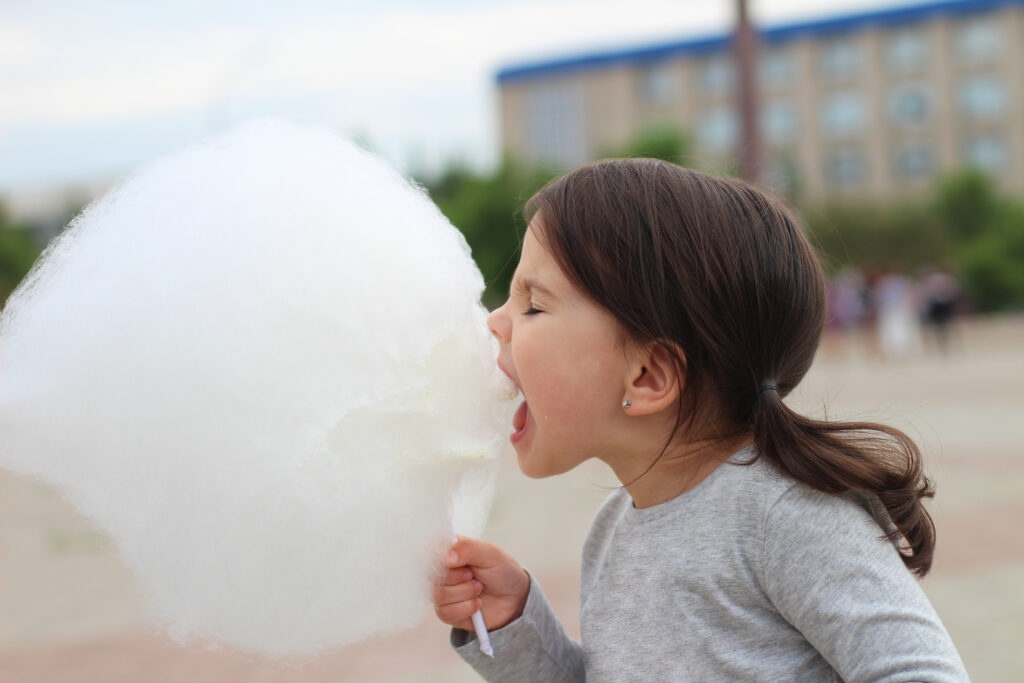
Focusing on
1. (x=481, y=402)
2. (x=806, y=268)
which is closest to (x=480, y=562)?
(x=481, y=402)

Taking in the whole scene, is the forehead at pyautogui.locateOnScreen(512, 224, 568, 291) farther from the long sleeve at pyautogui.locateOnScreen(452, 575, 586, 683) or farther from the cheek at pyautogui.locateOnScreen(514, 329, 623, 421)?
the long sleeve at pyautogui.locateOnScreen(452, 575, 586, 683)

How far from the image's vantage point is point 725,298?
4.64 ft

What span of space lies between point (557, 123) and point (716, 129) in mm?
8997

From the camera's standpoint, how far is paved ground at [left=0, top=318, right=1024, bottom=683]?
396 cm

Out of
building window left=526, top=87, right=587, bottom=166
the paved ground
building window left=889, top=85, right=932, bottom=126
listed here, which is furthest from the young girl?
building window left=889, top=85, right=932, bottom=126

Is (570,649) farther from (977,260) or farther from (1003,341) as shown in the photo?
(977,260)

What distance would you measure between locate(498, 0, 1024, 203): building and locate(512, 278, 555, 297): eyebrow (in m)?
50.3

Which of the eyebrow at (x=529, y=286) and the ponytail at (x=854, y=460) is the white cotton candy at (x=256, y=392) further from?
the ponytail at (x=854, y=460)

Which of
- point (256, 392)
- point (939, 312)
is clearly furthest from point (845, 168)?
point (256, 392)

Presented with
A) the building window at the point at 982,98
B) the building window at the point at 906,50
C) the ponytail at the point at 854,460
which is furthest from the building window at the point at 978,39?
the ponytail at the point at 854,460

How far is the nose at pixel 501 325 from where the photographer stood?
59.9 inches

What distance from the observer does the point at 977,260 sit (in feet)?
111

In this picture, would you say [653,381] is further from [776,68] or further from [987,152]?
[987,152]

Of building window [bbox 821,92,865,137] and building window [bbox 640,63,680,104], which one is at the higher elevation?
building window [bbox 640,63,680,104]
